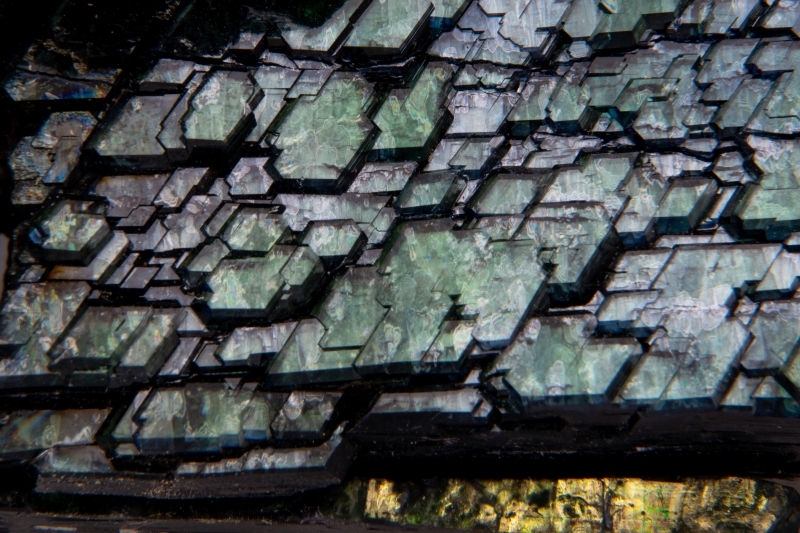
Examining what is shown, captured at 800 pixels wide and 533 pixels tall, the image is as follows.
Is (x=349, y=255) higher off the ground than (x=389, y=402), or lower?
higher

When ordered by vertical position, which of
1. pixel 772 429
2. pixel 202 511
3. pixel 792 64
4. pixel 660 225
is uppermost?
pixel 792 64

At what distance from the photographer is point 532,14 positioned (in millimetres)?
1261

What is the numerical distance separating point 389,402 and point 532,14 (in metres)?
0.74

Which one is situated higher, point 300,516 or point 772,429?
point 772,429

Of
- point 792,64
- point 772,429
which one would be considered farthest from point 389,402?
point 792,64

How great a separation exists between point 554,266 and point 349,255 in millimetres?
352

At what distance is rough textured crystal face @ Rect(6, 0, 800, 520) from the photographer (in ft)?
3.76

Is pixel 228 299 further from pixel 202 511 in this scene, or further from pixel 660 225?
pixel 660 225

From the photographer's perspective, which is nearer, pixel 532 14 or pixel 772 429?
pixel 772 429

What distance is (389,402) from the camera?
116 centimetres

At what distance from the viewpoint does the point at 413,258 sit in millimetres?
1186

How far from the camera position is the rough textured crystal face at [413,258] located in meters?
1.15

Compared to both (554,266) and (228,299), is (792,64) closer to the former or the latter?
(554,266)

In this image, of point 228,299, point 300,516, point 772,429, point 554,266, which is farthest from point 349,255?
point 772,429
